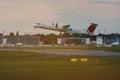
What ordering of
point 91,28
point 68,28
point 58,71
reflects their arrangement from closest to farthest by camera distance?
1. point 58,71
2. point 68,28
3. point 91,28

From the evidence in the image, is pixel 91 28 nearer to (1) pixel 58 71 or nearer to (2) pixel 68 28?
(2) pixel 68 28

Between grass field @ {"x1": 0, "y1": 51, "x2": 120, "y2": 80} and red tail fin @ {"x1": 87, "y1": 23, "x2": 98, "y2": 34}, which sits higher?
red tail fin @ {"x1": 87, "y1": 23, "x2": 98, "y2": 34}

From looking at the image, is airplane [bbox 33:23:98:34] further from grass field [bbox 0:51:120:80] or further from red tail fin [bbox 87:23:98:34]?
grass field [bbox 0:51:120:80]

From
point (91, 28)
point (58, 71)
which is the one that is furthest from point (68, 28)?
point (58, 71)

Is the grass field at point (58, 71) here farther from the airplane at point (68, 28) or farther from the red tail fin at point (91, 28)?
the red tail fin at point (91, 28)

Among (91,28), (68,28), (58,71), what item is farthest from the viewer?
(91,28)

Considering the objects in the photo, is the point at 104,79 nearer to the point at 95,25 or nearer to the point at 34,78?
the point at 34,78

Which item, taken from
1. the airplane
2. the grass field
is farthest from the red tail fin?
the grass field

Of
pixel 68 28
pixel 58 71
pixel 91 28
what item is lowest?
pixel 58 71

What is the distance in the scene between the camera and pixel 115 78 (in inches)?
1201

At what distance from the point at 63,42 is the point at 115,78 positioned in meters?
164

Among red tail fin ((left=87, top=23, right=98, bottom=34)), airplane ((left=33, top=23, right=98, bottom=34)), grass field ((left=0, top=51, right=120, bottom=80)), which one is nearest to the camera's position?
Answer: grass field ((left=0, top=51, right=120, bottom=80))

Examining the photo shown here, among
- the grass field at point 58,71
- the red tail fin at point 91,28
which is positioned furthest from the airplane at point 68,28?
the grass field at point 58,71

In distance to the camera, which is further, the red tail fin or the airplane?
the red tail fin
